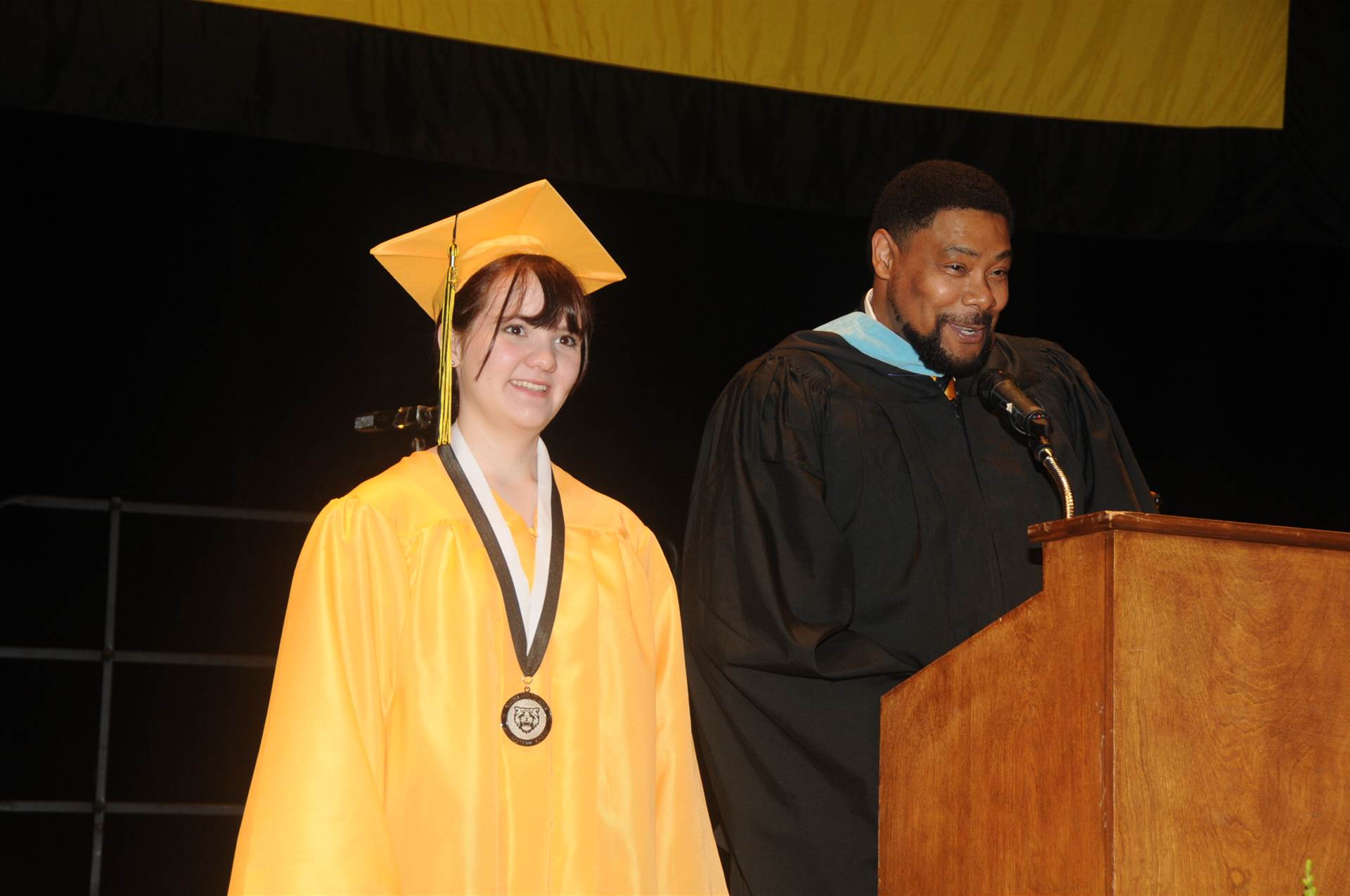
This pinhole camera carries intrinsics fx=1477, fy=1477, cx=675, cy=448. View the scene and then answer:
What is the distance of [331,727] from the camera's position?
A: 2197 millimetres

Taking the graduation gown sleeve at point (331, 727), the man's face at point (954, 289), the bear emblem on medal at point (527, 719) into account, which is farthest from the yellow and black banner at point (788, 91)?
the bear emblem on medal at point (527, 719)

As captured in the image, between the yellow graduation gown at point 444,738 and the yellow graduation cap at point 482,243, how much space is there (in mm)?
358

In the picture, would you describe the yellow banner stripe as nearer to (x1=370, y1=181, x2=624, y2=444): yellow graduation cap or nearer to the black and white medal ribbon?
(x1=370, y1=181, x2=624, y2=444): yellow graduation cap

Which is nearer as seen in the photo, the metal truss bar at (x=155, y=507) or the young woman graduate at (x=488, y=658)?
the young woman graduate at (x=488, y=658)

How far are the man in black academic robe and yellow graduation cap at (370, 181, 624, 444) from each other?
651mm

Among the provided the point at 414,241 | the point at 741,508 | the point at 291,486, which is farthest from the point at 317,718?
the point at 291,486

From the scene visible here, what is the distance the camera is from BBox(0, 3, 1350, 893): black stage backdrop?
451 cm

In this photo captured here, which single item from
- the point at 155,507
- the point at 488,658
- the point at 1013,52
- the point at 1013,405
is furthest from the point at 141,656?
the point at 1013,52

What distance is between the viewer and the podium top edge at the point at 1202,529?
6.71ft

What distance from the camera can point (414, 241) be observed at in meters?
2.67

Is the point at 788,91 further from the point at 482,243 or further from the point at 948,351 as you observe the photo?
the point at 482,243

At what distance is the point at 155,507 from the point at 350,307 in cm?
96

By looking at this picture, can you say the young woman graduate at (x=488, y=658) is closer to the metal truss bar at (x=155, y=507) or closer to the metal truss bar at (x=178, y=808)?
the metal truss bar at (x=155, y=507)

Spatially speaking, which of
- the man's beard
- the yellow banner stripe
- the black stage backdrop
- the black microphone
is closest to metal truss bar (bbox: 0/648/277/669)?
the black stage backdrop
